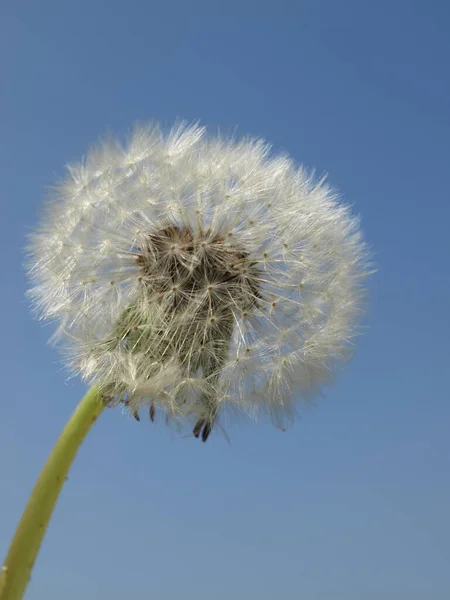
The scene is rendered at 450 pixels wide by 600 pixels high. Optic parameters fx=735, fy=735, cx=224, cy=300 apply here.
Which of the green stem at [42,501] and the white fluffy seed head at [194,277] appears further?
the white fluffy seed head at [194,277]

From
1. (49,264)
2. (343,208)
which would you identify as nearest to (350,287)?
(343,208)

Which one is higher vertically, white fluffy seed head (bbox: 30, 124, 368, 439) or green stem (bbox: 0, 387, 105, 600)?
white fluffy seed head (bbox: 30, 124, 368, 439)

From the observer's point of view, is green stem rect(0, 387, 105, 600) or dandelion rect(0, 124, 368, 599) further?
dandelion rect(0, 124, 368, 599)

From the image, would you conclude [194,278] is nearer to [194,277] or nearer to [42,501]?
[194,277]

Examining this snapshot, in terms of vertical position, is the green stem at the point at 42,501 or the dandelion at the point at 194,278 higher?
the dandelion at the point at 194,278

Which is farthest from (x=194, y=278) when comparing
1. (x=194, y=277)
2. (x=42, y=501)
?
(x=42, y=501)
